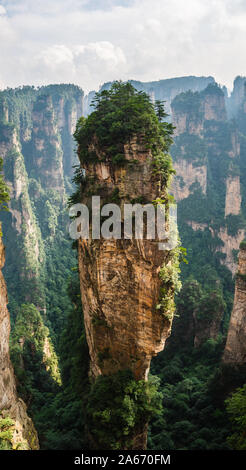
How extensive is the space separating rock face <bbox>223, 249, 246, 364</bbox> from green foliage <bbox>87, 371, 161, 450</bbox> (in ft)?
28.5

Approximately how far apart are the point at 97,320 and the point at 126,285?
2.60 meters

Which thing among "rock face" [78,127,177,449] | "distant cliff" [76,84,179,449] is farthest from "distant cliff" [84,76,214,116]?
"rock face" [78,127,177,449]

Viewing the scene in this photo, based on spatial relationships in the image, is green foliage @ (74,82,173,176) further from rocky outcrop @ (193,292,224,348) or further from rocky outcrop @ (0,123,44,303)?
rocky outcrop @ (0,123,44,303)

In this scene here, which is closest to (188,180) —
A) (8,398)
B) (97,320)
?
(97,320)

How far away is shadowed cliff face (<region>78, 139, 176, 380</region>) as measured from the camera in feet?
49.0

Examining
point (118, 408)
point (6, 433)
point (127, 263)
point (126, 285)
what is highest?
point (127, 263)

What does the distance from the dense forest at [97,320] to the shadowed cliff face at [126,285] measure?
26.2 inches

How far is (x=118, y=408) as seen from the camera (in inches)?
587

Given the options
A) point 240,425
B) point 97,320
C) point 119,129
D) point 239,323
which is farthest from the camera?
point 239,323

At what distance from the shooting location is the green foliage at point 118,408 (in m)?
14.7

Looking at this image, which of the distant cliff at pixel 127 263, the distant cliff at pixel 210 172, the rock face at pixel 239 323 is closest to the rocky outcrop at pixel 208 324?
the rock face at pixel 239 323

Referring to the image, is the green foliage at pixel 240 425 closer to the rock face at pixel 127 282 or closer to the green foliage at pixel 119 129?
the rock face at pixel 127 282

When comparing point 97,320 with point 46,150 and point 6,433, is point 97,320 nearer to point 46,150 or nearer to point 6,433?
point 6,433
